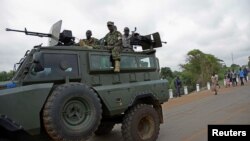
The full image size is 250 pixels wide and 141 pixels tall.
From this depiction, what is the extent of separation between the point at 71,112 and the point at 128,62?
2.36 metres

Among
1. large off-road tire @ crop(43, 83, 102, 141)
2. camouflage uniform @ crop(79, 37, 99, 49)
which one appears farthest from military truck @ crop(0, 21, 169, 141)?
camouflage uniform @ crop(79, 37, 99, 49)

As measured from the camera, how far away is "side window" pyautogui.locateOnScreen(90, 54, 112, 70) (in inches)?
291

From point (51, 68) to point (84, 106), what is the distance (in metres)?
0.96

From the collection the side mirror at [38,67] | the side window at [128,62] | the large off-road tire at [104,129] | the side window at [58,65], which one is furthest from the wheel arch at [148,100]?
the side mirror at [38,67]

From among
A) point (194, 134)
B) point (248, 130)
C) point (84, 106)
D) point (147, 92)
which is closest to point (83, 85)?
point (84, 106)

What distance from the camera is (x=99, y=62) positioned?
7.55 m

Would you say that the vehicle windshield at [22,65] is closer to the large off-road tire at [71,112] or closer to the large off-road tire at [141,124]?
the large off-road tire at [71,112]

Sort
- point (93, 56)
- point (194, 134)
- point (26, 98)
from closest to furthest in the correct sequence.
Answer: point (26, 98) → point (93, 56) → point (194, 134)

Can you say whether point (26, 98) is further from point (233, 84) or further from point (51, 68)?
point (233, 84)

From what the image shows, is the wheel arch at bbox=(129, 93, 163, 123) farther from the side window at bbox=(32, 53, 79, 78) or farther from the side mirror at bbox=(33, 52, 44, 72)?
the side mirror at bbox=(33, 52, 44, 72)

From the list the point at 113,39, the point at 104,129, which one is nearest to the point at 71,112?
the point at 113,39

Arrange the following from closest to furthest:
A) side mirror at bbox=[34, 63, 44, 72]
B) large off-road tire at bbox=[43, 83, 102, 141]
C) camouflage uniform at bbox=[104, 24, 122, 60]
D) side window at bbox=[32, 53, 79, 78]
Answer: large off-road tire at bbox=[43, 83, 102, 141]
side mirror at bbox=[34, 63, 44, 72]
side window at bbox=[32, 53, 79, 78]
camouflage uniform at bbox=[104, 24, 122, 60]

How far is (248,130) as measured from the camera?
6.44 meters

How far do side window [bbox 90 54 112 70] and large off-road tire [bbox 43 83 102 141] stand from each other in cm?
80
